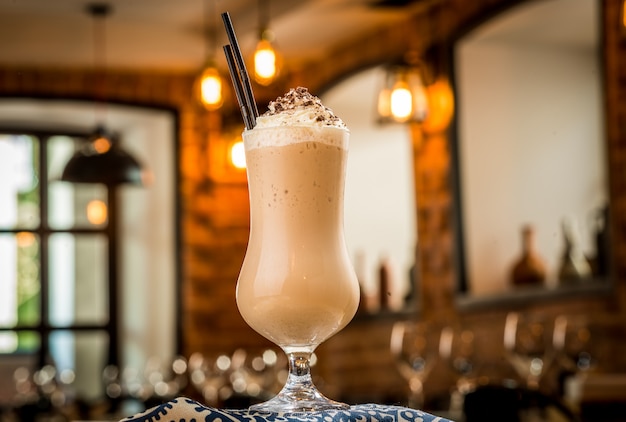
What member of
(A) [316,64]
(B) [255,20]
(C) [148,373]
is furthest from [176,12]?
(C) [148,373]

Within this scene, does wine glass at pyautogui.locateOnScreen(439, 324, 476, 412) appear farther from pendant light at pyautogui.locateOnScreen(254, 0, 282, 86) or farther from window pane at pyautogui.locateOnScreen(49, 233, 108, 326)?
window pane at pyautogui.locateOnScreen(49, 233, 108, 326)

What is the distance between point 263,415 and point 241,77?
1.04 ft

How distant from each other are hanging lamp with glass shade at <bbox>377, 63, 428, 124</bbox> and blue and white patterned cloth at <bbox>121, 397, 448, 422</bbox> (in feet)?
14.9

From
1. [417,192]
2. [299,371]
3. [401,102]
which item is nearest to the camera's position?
[299,371]

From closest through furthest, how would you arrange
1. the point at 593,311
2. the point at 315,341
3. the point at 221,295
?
the point at 315,341
the point at 593,311
the point at 221,295

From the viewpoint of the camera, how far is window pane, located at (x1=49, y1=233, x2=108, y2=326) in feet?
29.9

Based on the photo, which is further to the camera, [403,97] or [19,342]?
[19,342]

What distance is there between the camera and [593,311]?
5.12 m

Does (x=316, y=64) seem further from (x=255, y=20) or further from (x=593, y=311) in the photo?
(x=593, y=311)

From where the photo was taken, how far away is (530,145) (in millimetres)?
5797

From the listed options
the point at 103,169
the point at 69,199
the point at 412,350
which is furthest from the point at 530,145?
the point at 69,199

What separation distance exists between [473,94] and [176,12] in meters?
1.88

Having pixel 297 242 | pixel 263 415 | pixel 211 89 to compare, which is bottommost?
pixel 263 415

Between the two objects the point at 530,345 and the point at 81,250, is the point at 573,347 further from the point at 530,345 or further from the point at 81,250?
the point at 81,250
